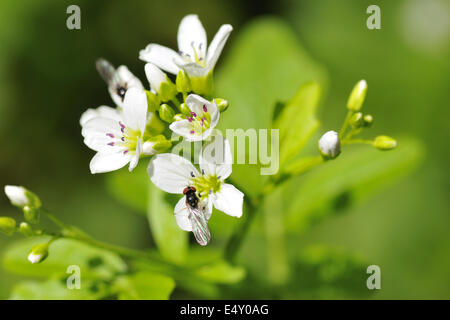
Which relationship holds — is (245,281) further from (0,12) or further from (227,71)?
(0,12)

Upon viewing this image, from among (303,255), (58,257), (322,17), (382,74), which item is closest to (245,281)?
(303,255)

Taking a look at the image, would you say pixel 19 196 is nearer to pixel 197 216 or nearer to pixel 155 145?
pixel 155 145

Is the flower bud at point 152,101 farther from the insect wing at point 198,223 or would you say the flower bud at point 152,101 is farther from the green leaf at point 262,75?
the green leaf at point 262,75

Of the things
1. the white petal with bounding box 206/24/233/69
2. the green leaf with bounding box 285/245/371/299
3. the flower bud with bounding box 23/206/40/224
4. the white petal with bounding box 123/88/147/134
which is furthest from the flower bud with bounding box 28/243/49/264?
the green leaf with bounding box 285/245/371/299

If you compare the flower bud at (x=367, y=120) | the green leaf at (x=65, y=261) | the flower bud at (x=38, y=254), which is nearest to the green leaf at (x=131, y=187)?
the green leaf at (x=65, y=261)

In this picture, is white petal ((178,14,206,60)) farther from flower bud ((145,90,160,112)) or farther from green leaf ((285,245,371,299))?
green leaf ((285,245,371,299))

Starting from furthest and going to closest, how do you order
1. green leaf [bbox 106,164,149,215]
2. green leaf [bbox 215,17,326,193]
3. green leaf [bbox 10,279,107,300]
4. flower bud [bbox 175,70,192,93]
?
green leaf [bbox 215,17,326,193], green leaf [bbox 106,164,149,215], green leaf [bbox 10,279,107,300], flower bud [bbox 175,70,192,93]

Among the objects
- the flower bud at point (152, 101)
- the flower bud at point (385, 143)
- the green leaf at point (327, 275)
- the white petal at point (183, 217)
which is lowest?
the green leaf at point (327, 275)
